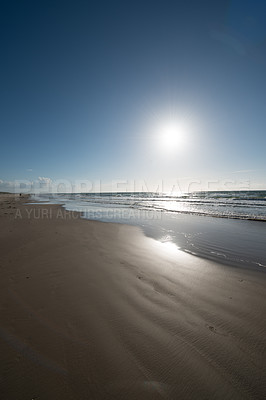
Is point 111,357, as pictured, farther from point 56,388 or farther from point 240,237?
point 240,237

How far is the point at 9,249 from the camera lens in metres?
5.91

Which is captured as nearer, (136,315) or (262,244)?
(136,315)

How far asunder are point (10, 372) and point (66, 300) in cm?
131

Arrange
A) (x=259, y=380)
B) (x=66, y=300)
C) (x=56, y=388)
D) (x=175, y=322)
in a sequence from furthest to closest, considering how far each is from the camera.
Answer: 1. (x=66, y=300)
2. (x=175, y=322)
3. (x=259, y=380)
4. (x=56, y=388)

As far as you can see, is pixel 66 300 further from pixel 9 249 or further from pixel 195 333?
pixel 9 249

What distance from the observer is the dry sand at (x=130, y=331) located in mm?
1783

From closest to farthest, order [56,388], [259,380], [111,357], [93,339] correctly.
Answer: [56,388], [259,380], [111,357], [93,339]

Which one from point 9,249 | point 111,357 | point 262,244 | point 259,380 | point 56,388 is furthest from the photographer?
point 262,244

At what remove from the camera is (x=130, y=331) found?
8.09ft

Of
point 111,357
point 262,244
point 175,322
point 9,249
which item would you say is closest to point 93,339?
point 111,357

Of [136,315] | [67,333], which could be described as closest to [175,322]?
[136,315]

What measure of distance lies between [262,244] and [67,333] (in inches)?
299

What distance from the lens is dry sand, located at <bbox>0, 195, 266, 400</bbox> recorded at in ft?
5.85

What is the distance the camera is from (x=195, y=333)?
2.46 metres
